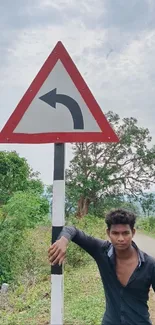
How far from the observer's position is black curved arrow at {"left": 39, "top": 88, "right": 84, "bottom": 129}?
2.07 m

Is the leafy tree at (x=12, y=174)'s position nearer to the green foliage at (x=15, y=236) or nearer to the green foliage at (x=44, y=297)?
the green foliage at (x=15, y=236)

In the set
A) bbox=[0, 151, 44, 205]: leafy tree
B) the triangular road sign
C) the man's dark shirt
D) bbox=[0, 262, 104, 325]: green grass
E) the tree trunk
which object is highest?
bbox=[0, 151, 44, 205]: leafy tree

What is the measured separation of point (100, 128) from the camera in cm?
206

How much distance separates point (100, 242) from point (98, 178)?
18.7m

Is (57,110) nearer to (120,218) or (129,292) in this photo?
(120,218)

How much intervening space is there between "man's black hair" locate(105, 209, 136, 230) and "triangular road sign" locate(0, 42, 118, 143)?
1.20 ft

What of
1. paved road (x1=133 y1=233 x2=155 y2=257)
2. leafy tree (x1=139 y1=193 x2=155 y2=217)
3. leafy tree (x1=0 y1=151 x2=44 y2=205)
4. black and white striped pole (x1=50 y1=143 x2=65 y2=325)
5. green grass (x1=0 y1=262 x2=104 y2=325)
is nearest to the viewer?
black and white striped pole (x1=50 y1=143 x2=65 y2=325)


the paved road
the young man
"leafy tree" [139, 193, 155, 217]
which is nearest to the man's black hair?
the young man

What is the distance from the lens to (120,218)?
6.50 feet

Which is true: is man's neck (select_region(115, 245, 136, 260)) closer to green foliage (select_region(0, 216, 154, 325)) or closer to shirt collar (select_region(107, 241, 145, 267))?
shirt collar (select_region(107, 241, 145, 267))

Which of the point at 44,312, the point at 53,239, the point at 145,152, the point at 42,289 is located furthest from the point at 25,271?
the point at 145,152

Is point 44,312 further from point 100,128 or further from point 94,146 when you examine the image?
point 94,146

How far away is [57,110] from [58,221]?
1.86 feet

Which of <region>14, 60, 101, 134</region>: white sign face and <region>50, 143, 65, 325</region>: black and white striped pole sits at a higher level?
<region>14, 60, 101, 134</region>: white sign face
